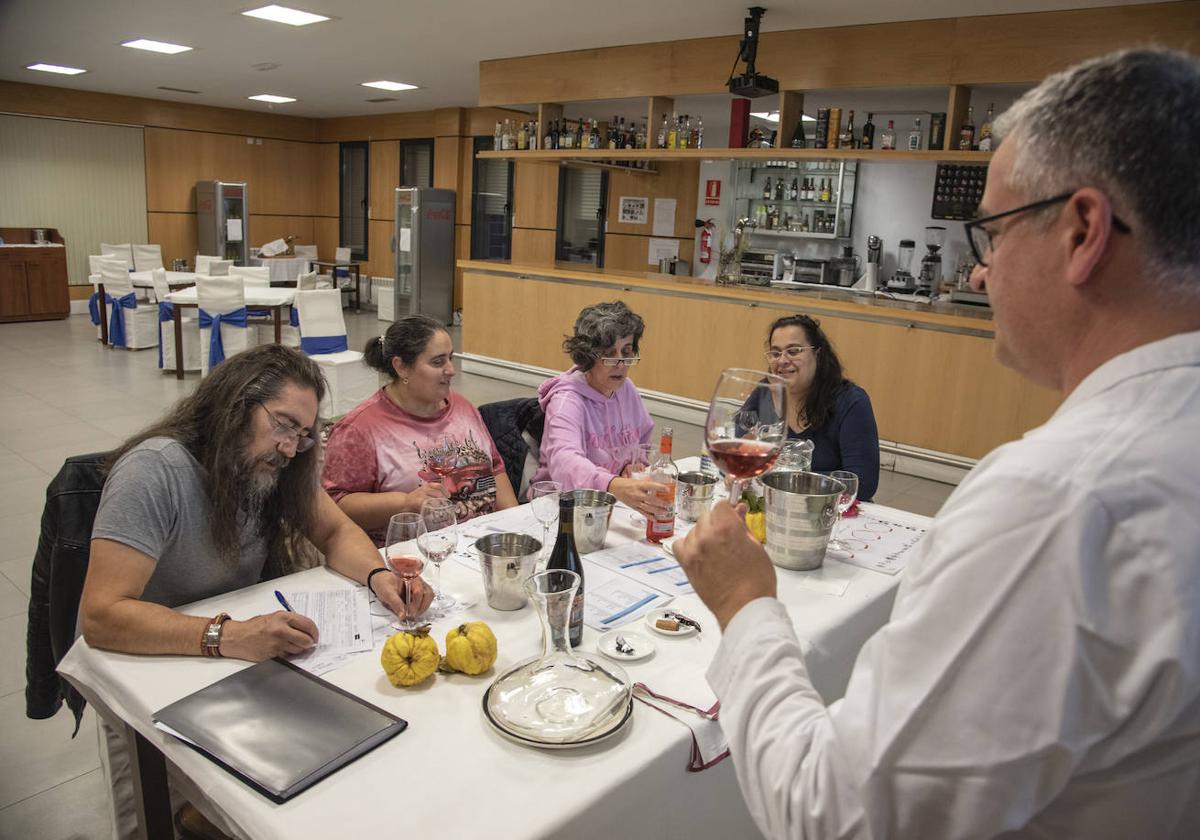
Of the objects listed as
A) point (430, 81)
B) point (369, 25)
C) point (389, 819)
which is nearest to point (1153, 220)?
point (389, 819)

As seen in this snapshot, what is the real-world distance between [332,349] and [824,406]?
17.2ft

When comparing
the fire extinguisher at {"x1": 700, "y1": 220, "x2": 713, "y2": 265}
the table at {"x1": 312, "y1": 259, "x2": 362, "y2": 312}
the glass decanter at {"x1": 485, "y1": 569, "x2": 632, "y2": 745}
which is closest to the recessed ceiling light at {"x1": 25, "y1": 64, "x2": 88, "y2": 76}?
the table at {"x1": 312, "y1": 259, "x2": 362, "y2": 312}

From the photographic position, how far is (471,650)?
4.85 feet

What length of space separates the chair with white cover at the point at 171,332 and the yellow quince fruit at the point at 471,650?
24.8 ft

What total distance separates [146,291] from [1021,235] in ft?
37.1

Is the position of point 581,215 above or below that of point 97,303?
above

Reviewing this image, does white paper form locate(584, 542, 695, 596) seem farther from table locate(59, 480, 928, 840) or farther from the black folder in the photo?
Answer: the black folder

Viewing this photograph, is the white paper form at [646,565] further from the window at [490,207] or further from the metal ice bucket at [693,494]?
the window at [490,207]

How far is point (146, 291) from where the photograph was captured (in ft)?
33.6

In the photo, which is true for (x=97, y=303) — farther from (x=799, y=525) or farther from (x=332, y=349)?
(x=799, y=525)

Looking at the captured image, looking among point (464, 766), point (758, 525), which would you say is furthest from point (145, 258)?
point (464, 766)

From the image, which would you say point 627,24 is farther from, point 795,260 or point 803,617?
point 803,617

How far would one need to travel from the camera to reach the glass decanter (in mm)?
1329

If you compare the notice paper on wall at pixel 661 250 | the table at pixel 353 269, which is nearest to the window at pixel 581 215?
the notice paper on wall at pixel 661 250
